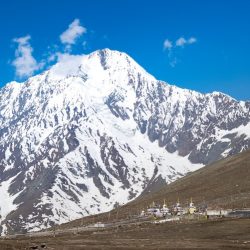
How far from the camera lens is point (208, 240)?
129500 mm

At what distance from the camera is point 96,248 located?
4724 inches

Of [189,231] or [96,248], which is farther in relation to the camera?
A: [189,231]

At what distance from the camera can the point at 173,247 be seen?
113750 millimetres

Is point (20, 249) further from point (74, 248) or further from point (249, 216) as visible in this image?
point (249, 216)

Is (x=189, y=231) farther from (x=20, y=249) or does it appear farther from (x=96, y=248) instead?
(x=20, y=249)

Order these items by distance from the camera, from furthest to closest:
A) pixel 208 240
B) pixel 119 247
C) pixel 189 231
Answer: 1. pixel 189 231
2. pixel 208 240
3. pixel 119 247

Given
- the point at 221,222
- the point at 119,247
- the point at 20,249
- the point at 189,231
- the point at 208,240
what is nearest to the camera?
the point at 20,249

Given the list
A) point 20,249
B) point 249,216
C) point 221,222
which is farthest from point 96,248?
point 249,216

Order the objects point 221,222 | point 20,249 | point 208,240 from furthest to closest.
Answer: point 221,222 → point 208,240 → point 20,249

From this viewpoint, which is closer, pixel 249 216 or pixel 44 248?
pixel 44 248

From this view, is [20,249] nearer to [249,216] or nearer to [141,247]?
[141,247]

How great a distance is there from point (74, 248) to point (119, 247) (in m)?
9.06

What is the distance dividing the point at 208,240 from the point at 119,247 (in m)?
21.3

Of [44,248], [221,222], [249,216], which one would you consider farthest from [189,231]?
[44,248]
